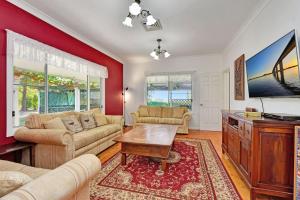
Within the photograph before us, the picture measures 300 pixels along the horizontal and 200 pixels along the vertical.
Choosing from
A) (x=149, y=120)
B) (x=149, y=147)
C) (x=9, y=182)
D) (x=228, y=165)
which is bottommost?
(x=228, y=165)

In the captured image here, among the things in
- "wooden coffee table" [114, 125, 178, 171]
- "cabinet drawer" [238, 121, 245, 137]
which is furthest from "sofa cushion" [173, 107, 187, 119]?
"cabinet drawer" [238, 121, 245, 137]

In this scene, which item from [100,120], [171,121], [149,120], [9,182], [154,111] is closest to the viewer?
[9,182]

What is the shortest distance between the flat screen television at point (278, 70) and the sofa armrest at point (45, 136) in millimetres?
2942

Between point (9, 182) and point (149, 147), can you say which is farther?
point (149, 147)

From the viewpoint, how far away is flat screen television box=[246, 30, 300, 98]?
173 cm

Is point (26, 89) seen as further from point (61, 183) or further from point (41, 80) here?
point (61, 183)

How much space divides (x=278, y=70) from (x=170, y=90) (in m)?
4.31

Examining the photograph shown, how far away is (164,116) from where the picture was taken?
5.63m

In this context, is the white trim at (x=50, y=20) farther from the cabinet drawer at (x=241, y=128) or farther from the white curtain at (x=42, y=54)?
the cabinet drawer at (x=241, y=128)

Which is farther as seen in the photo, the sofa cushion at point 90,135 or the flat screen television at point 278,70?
the sofa cushion at point 90,135

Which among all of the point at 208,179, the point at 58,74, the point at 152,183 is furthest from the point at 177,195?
the point at 58,74

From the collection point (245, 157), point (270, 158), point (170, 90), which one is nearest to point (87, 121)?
point (245, 157)

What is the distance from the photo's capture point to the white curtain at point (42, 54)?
2.46 meters

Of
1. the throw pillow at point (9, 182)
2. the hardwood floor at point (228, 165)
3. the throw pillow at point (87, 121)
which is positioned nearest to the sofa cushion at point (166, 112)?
the hardwood floor at point (228, 165)
